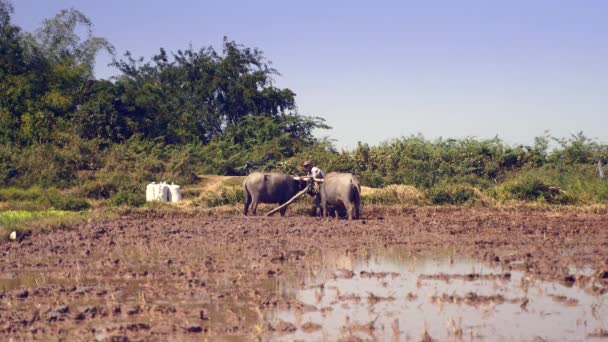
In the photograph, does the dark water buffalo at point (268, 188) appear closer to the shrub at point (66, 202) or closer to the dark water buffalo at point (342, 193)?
the dark water buffalo at point (342, 193)

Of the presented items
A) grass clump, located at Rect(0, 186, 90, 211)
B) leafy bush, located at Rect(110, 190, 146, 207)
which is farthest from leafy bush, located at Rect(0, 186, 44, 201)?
leafy bush, located at Rect(110, 190, 146, 207)

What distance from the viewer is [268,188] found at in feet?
64.3

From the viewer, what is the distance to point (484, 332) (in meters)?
7.98

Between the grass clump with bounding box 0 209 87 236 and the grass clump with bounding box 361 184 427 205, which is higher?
the grass clump with bounding box 361 184 427 205

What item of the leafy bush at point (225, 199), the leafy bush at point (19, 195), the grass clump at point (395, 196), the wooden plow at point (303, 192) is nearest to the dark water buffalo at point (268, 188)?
the wooden plow at point (303, 192)

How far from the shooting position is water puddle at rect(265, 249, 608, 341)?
802cm

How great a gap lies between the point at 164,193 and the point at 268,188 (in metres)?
4.13

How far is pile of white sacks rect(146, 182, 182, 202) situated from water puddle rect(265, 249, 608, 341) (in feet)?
36.6

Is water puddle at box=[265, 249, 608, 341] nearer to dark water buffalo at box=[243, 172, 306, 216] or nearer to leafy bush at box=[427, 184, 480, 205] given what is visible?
dark water buffalo at box=[243, 172, 306, 216]

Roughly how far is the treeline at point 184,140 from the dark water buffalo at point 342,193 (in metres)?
3.98

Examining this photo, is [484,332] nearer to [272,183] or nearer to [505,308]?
[505,308]

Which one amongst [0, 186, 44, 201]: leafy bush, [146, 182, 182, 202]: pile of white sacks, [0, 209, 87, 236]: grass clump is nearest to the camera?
[0, 209, 87, 236]: grass clump

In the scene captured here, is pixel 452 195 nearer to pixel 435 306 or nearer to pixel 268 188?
pixel 268 188

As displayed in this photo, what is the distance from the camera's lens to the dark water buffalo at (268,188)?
64.3ft
